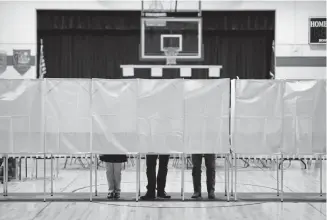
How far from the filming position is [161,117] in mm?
6961

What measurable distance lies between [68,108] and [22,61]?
924 cm

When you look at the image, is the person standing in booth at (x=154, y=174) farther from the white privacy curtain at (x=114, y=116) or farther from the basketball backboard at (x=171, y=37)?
the basketball backboard at (x=171, y=37)

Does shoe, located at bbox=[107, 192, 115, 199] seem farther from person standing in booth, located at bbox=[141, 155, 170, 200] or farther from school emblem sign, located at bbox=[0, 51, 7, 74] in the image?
school emblem sign, located at bbox=[0, 51, 7, 74]

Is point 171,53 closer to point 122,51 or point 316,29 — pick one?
point 122,51

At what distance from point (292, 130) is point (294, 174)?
4.63 m

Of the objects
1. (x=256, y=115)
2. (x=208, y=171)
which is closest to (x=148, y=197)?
(x=208, y=171)

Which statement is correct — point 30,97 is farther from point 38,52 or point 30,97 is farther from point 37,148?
point 38,52

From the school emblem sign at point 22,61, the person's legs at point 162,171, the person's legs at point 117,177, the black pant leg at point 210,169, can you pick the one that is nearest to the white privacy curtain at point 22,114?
the person's legs at point 117,177

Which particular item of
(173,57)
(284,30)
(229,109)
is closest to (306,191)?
(229,109)

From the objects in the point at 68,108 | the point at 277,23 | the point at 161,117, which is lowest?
the point at 161,117

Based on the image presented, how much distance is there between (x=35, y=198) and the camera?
727 cm

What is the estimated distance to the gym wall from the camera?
15.6 metres

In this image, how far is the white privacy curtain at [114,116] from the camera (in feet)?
22.8

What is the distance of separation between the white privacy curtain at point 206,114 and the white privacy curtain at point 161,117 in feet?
0.36
